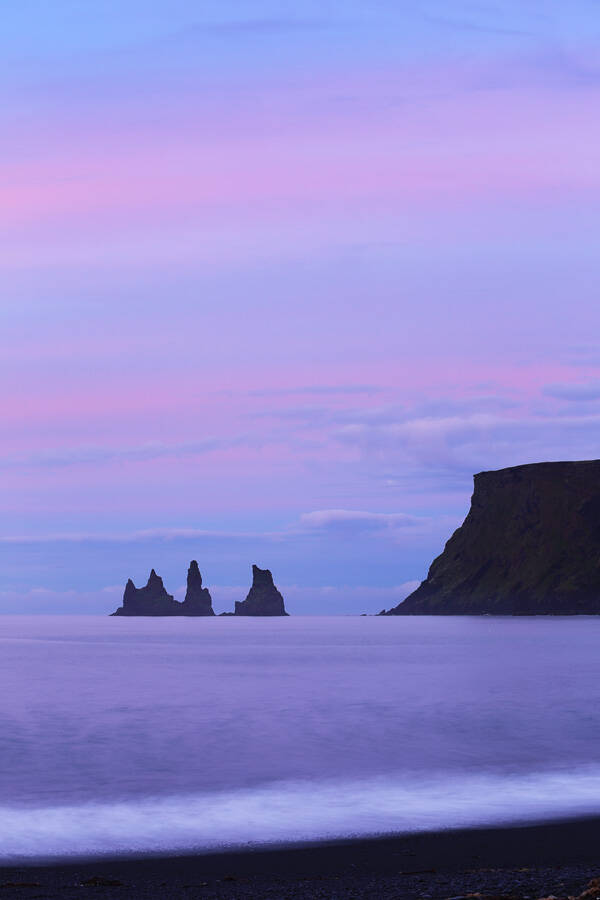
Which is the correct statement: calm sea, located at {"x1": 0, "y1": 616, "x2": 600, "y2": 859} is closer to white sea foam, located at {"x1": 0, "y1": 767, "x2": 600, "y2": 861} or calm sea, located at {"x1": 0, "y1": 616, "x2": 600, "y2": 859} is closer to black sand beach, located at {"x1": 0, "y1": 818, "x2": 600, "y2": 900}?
white sea foam, located at {"x1": 0, "y1": 767, "x2": 600, "y2": 861}

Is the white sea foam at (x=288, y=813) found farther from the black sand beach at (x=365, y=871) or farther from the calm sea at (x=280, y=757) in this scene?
the black sand beach at (x=365, y=871)

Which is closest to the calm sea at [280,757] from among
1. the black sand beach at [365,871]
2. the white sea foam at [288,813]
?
the white sea foam at [288,813]

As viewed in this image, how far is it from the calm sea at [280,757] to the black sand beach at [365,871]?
2010 millimetres

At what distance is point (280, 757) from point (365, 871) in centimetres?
2069

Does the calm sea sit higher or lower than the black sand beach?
higher

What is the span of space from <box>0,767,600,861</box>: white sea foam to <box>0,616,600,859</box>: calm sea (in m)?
0.07

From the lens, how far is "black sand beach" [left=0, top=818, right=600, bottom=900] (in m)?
16.2

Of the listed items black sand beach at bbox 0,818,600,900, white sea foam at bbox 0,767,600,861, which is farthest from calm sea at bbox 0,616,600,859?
black sand beach at bbox 0,818,600,900

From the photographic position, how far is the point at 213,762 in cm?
3791

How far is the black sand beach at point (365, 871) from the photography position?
638 inches

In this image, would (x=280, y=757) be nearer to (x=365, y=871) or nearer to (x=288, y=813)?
(x=288, y=813)

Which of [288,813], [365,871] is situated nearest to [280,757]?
[288,813]

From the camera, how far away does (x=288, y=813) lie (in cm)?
2753

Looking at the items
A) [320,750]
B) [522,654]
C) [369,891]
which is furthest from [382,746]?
[522,654]
